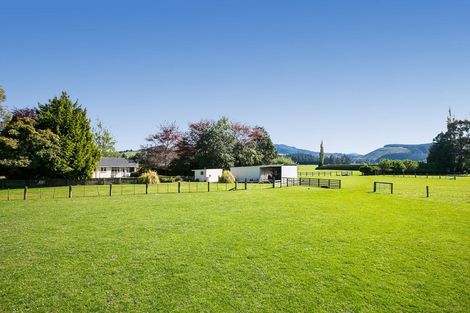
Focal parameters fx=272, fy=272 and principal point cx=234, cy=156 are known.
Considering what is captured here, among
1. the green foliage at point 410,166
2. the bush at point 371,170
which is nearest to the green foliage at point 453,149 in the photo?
the green foliage at point 410,166

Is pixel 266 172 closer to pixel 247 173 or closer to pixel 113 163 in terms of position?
pixel 247 173

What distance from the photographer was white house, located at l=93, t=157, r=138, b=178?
176 feet

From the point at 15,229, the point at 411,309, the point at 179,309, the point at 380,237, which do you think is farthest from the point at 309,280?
the point at 15,229

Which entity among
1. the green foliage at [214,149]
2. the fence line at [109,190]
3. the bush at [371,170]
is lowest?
the fence line at [109,190]

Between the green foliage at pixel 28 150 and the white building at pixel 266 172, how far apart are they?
86.2 ft

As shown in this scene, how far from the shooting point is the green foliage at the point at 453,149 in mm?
73188

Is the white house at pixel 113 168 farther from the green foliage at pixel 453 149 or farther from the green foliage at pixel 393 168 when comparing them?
the green foliage at pixel 453 149

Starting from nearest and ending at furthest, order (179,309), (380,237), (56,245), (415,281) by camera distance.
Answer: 1. (179,309)
2. (415,281)
3. (56,245)
4. (380,237)

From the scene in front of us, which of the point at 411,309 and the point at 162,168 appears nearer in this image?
the point at 411,309

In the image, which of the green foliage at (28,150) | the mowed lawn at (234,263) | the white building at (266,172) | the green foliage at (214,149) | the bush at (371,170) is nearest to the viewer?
the mowed lawn at (234,263)

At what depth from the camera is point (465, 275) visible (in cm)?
700

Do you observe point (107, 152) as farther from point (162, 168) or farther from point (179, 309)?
point (179, 309)

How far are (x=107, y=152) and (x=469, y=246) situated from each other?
78061 mm

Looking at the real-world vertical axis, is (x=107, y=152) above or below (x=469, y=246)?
above
